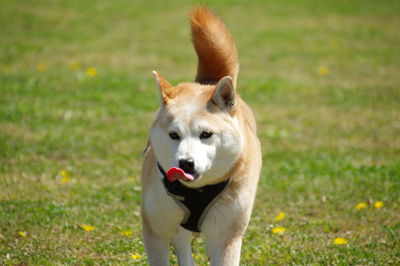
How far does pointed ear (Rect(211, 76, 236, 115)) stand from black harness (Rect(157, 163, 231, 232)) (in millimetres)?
484

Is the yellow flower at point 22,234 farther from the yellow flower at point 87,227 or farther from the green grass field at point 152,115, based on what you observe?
the yellow flower at point 87,227

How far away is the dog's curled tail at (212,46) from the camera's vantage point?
4.92 meters

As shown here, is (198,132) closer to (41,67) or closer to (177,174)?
(177,174)

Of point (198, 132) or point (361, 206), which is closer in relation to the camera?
point (198, 132)

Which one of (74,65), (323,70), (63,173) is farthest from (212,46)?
(323,70)

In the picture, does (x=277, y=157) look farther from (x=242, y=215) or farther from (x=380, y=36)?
(x=380, y=36)

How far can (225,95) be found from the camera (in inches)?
167

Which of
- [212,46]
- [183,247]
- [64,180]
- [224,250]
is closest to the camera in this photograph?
[224,250]

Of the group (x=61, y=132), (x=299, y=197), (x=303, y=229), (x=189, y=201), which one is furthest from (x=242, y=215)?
A: (x=61, y=132)

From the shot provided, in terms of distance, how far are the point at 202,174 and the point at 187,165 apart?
0.53 feet

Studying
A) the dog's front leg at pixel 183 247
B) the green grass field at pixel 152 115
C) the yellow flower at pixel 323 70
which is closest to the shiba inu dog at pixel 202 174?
the dog's front leg at pixel 183 247

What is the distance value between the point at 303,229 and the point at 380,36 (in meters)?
12.0

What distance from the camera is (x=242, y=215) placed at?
4277 mm

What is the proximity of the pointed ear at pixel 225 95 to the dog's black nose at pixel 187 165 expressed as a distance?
0.52 meters
